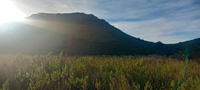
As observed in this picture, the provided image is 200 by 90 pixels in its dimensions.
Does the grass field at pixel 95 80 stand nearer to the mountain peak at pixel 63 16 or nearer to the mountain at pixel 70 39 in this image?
the mountain at pixel 70 39

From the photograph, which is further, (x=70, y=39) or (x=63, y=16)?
(x=63, y=16)

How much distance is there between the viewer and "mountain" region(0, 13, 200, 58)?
5429 cm

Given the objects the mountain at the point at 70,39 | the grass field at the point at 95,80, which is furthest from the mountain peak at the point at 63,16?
the grass field at the point at 95,80

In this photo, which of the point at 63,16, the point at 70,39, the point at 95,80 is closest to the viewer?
the point at 95,80

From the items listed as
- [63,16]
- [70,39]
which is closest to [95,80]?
[70,39]

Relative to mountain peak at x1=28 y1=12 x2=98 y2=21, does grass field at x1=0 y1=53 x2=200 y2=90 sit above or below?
below

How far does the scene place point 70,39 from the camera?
2707 inches

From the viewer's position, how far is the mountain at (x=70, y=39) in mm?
54287

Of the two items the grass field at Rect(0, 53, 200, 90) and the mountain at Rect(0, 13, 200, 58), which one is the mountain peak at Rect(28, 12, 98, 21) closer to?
the mountain at Rect(0, 13, 200, 58)

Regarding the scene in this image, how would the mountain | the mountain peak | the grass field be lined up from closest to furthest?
the grass field, the mountain, the mountain peak

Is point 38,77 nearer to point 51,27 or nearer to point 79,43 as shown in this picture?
point 79,43

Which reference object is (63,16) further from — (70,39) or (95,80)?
(95,80)

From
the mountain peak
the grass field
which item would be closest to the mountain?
the mountain peak

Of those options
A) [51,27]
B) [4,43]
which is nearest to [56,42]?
[4,43]
